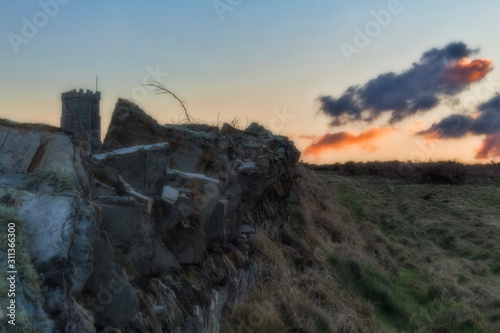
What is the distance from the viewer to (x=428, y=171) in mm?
33562

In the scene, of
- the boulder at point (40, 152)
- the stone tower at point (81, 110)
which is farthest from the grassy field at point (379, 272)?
the stone tower at point (81, 110)

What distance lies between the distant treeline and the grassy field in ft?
30.9

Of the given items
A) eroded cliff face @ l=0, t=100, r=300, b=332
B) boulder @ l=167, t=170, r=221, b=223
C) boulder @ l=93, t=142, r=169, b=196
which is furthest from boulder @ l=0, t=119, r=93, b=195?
boulder @ l=167, t=170, r=221, b=223

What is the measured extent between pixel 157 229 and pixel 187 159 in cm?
178

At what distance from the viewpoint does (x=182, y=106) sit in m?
7.96

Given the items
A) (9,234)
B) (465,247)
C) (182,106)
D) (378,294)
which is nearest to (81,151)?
(9,234)

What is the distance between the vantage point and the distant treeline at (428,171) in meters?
32.6

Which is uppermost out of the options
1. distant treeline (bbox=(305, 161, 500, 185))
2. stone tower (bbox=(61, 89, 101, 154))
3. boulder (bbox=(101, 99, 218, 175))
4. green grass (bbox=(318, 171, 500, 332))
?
stone tower (bbox=(61, 89, 101, 154))

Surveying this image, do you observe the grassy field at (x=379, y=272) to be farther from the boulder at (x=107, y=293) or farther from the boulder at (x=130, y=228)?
the boulder at (x=107, y=293)

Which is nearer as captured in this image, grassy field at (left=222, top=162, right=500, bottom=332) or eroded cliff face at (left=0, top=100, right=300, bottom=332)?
eroded cliff face at (left=0, top=100, right=300, bottom=332)

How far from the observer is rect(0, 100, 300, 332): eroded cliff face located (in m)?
2.33

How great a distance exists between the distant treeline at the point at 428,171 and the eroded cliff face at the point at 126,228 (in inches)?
1170

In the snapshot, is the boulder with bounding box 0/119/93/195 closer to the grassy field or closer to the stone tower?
the grassy field

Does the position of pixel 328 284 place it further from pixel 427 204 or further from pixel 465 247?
pixel 427 204
